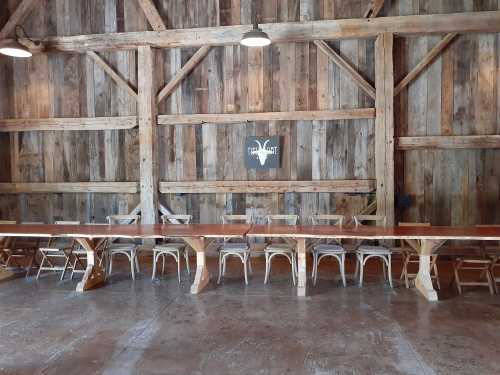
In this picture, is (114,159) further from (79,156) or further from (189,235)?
(189,235)

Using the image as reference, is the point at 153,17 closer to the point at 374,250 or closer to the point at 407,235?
the point at 374,250

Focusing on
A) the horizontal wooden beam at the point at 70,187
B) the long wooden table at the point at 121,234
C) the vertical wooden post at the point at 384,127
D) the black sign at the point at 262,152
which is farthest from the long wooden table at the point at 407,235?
the horizontal wooden beam at the point at 70,187

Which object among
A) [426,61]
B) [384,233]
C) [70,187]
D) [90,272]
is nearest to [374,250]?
[384,233]

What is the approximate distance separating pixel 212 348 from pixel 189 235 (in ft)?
5.03

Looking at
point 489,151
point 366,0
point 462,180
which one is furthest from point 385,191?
point 366,0

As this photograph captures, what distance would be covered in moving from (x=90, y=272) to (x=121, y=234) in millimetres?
768

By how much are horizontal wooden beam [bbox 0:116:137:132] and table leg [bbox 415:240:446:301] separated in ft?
15.7

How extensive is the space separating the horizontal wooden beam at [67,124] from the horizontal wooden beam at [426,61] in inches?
170

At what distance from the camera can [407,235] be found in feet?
13.9

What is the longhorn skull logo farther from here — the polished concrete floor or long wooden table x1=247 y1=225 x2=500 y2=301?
the polished concrete floor

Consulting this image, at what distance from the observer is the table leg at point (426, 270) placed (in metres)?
4.29

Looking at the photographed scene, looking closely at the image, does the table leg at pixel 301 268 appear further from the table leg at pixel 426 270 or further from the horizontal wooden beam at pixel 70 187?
the horizontal wooden beam at pixel 70 187

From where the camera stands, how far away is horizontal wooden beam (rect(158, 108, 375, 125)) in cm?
Result: 629

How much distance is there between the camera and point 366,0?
20.4ft
